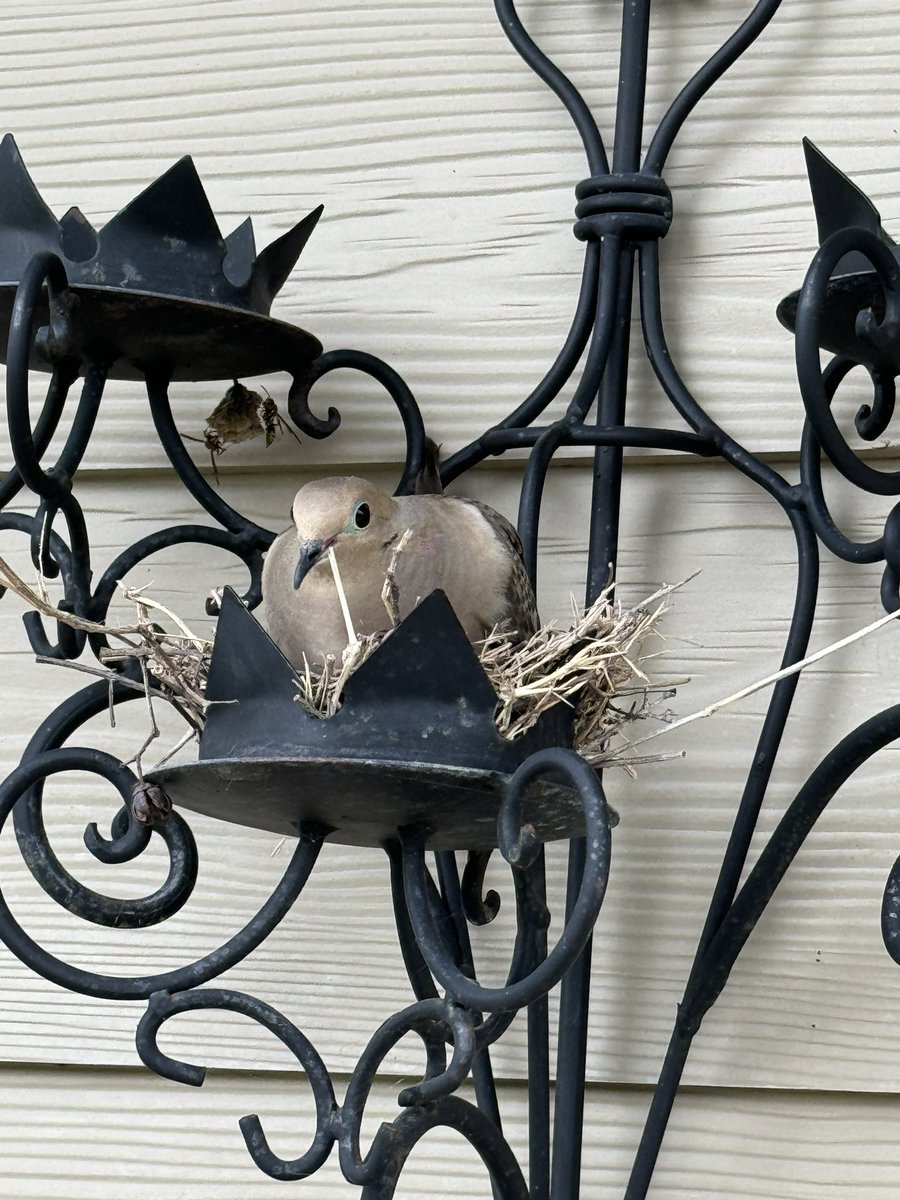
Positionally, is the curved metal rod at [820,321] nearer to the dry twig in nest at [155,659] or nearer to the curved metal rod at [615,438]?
the curved metal rod at [615,438]

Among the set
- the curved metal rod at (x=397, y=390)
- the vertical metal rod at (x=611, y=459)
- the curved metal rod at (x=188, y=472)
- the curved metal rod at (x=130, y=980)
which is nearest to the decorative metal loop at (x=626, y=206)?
the vertical metal rod at (x=611, y=459)

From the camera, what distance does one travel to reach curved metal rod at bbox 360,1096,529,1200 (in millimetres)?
546

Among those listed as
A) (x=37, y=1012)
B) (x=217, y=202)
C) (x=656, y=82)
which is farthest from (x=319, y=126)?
(x=37, y=1012)

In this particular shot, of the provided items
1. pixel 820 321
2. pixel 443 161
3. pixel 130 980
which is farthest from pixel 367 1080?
pixel 443 161

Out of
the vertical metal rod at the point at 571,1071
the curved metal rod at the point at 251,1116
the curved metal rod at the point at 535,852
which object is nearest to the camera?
the curved metal rod at the point at 535,852

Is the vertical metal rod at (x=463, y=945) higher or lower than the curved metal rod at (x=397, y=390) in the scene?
lower

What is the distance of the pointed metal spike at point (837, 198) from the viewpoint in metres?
0.56

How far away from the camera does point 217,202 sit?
2.63 feet

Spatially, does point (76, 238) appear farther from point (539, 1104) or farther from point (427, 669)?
point (539, 1104)

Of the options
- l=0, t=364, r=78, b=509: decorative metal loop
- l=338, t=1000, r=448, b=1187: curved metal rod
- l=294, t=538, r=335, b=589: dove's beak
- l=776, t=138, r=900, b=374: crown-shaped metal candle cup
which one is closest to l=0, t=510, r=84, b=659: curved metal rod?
l=0, t=364, r=78, b=509: decorative metal loop

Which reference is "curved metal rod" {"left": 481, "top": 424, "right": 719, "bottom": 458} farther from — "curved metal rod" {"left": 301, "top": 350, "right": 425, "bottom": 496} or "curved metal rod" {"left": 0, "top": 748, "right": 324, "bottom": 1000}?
"curved metal rod" {"left": 0, "top": 748, "right": 324, "bottom": 1000}

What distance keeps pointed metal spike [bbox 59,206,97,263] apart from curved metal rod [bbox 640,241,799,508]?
0.26 meters

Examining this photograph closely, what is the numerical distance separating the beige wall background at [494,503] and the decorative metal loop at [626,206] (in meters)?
0.05

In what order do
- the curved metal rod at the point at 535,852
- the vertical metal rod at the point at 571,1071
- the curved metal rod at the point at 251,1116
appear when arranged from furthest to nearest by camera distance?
the vertical metal rod at the point at 571,1071
the curved metal rod at the point at 251,1116
the curved metal rod at the point at 535,852
